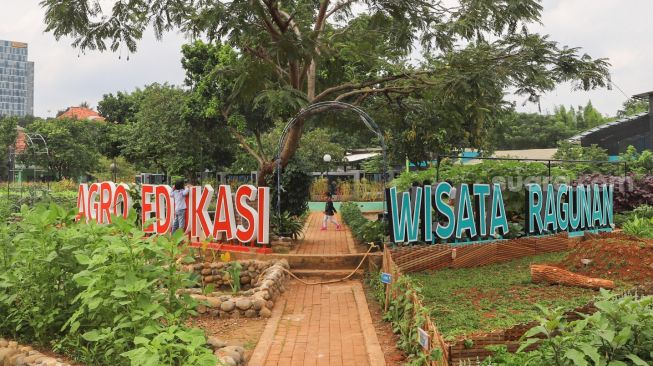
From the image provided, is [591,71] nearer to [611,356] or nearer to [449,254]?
[449,254]

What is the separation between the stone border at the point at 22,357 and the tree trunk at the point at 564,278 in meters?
6.52

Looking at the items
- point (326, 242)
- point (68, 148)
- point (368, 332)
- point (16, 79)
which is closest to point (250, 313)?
point (368, 332)

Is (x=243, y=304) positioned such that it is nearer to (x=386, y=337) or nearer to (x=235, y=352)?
(x=386, y=337)

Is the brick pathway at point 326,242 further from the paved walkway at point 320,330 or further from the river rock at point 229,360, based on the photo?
the river rock at point 229,360

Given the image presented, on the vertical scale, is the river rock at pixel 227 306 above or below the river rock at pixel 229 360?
below

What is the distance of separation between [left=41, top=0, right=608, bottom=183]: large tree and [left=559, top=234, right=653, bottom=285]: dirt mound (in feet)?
9.23

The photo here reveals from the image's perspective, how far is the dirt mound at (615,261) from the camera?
848cm

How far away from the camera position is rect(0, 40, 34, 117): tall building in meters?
129

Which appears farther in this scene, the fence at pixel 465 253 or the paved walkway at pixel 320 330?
the fence at pixel 465 253

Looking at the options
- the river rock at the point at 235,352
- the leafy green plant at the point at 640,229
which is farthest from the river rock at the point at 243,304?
the leafy green plant at the point at 640,229

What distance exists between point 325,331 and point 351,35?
6528 mm

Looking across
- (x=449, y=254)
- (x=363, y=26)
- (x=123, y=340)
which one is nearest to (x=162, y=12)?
(x=363, y=26)

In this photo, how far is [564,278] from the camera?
8.15 m

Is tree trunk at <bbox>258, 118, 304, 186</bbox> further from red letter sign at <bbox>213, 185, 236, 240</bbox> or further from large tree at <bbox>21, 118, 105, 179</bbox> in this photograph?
large tree at <bbox>21, 118, 105, 179</bbox>
